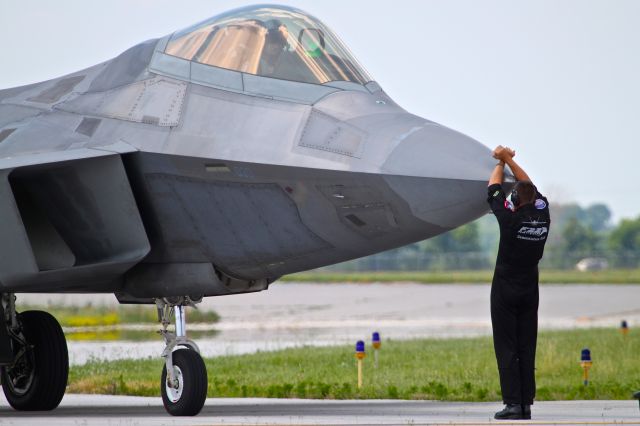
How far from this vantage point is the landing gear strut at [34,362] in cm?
1220

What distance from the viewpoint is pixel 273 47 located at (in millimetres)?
10242

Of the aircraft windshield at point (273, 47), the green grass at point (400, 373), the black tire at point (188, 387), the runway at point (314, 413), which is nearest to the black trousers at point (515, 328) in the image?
the runway at point (314, 413)

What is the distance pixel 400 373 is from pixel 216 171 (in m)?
7.53

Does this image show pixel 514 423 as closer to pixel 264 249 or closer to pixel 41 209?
pixel 264 249

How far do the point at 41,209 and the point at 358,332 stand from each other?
19.3 metres

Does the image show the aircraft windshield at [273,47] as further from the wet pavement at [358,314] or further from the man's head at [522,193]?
the wet pavement at [358,314]

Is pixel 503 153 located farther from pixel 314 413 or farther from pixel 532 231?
pixel 314 413

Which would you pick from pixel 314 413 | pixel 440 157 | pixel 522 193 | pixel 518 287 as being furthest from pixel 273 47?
pixel 314 413

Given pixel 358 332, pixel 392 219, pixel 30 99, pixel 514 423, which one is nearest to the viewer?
pixel 514 423

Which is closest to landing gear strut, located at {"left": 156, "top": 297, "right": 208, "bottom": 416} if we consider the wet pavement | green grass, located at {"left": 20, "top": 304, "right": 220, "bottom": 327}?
the wet pavement

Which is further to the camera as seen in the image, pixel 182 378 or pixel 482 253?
pixel 482 253

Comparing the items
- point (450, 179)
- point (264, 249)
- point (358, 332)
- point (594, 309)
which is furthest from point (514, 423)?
point (594, 309)

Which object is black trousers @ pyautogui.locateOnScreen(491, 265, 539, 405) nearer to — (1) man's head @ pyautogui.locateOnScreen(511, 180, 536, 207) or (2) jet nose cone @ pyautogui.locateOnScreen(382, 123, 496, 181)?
(1) man's head @ pyautogui.locateOnScreen(511, 180, 536, 207)

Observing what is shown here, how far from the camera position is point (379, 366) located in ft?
60.1
